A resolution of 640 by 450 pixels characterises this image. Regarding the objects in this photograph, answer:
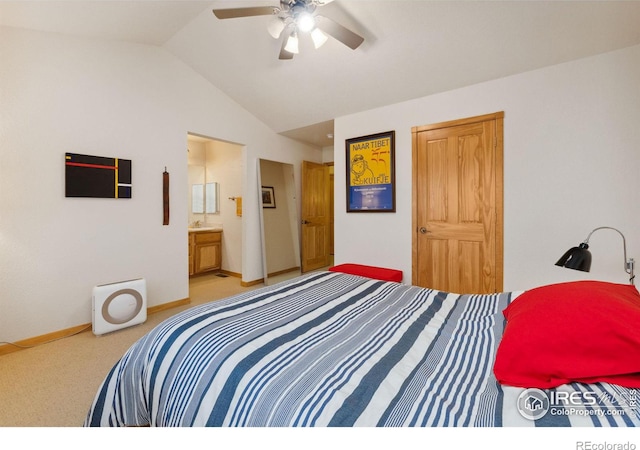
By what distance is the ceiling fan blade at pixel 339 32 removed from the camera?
199cm

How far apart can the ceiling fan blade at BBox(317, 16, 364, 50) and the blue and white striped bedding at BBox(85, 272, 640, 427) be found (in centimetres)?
190

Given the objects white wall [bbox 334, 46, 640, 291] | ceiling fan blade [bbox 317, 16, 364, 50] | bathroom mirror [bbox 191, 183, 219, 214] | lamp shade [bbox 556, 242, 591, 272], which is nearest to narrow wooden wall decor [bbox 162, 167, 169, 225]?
bathroom mirror [bbox 191, 183, 219, 214]

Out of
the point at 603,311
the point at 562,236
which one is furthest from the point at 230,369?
the point at 562,236

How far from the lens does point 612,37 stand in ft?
6.99

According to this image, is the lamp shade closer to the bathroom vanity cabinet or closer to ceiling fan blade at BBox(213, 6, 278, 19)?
ceiling fan blade at BBox(213, 6, 278, 19)

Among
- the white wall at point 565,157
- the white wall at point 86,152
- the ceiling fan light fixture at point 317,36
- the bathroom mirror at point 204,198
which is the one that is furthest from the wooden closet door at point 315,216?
the ceiling fan light fixture at point 317,36

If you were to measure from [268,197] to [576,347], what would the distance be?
4.25 m

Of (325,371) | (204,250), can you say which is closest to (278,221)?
(204,250)

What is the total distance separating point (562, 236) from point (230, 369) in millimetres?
2881

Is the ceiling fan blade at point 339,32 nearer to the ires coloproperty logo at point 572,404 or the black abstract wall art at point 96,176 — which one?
the ires coloproperty logo at point 572,404

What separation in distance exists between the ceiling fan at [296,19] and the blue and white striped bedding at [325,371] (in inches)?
74.6

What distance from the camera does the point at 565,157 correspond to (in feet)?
7.90

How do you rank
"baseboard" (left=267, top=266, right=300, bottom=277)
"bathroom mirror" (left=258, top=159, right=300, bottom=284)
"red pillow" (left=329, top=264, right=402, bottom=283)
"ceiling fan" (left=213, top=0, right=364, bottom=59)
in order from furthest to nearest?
"baseboard" (left=267, top=266, right=300, bottom=277), "bathroom mirror" (left=258, top=159, right=300, bottom=284), "red pillow" (left=329, top=264, right=402, bottom=283), "ceiling fan" (left=213, top=0, right=364, bottom=59)

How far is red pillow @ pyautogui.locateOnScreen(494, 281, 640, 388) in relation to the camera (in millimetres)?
784
